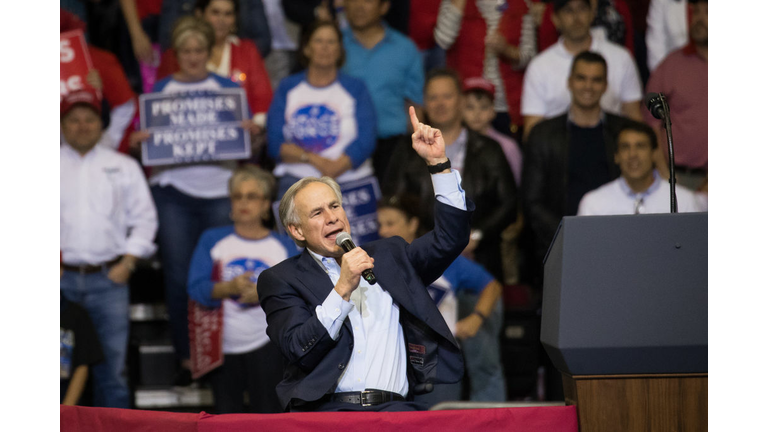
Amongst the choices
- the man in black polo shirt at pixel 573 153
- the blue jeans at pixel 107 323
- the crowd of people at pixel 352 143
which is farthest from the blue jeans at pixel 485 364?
the blue jeans at pixel 107 323

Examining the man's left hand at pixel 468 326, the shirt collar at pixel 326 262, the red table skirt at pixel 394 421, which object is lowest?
the man's left hand at pixel 468 326

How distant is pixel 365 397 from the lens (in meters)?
2.49

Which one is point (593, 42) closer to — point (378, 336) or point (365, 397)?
point (378, 336)

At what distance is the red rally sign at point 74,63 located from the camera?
17.8 feet

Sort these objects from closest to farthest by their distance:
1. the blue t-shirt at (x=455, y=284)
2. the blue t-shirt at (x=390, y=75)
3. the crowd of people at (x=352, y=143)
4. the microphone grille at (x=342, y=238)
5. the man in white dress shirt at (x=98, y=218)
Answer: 1. the microphone grille at (x=342, y=238)
2. the blue t-shirt at (x=455, y=284)
3. the crowd of people at (x=352, y=143)
4. the man in white dress shirt at (x=98, y=218)
5. the blue t-shirt at (x=390, y=75)

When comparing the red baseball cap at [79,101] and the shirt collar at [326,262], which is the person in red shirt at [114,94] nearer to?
the red baseball cap at [79,101]

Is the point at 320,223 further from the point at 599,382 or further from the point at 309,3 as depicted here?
the point at 309,3

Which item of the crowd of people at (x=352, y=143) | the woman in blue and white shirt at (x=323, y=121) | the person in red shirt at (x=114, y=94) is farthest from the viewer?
the person in red shirt at (x=114, y=94)

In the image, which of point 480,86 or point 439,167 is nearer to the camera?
point 439,167

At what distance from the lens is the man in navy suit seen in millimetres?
2482

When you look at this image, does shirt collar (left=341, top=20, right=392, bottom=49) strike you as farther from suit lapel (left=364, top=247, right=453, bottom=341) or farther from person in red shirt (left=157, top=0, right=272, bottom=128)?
suit lapel (left=364, top=247, right=453, bottom=341)

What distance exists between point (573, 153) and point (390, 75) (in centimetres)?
123

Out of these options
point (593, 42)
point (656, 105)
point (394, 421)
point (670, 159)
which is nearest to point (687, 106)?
point (593, 42)

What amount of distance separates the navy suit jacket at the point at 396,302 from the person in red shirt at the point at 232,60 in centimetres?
299
